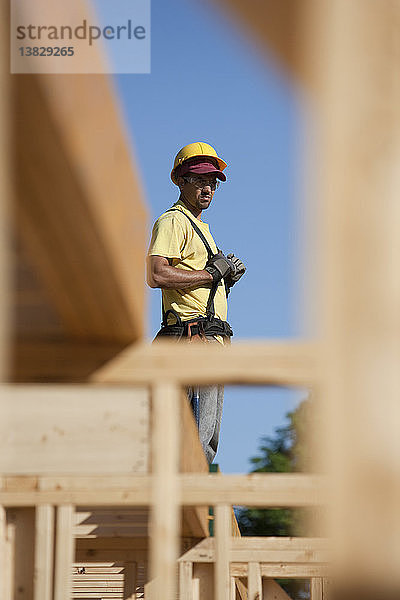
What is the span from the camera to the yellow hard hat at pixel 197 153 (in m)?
5.14

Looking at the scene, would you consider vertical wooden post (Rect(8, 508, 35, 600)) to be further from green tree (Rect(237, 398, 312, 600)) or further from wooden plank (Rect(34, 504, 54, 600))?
green tree (Rect(237, 398, 312, 600))

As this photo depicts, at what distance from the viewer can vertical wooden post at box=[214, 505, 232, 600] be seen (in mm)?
5090

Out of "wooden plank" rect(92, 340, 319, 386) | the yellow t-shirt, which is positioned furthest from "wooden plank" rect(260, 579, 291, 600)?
"wooden plank" rect(92, 340, 319, 386)

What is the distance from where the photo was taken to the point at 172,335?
4727 mm

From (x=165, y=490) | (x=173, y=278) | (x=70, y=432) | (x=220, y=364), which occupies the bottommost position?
(x=165, y=490)

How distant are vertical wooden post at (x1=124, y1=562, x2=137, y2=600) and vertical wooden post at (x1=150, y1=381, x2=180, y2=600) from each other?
4215mm

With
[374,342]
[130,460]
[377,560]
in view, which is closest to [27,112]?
A: [374,342]

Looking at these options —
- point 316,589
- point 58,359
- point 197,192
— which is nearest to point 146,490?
point 58,359

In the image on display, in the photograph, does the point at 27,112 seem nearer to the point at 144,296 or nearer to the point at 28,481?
the point at 144,296

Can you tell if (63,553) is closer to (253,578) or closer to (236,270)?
(236,270)

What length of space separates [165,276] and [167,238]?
243mm

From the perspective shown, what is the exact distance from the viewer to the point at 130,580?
7.38 metres

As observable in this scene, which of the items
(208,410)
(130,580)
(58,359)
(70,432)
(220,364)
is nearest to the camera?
(220,364)

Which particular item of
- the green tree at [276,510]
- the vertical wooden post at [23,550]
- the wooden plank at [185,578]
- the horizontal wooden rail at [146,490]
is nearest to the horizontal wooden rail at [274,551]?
the wooden plank at [185,578]
